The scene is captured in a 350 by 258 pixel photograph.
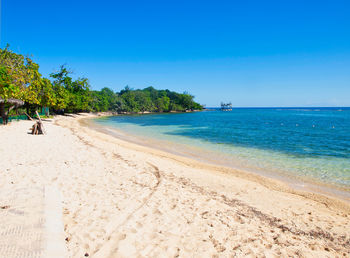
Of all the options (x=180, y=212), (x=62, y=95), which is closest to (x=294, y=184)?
(x=180, y=212)

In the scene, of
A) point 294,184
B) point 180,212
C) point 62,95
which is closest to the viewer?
point 180,212

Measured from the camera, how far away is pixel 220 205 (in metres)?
6.32

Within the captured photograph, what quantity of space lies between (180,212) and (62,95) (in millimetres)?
47936

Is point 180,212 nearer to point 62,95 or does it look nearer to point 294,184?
point 294,184

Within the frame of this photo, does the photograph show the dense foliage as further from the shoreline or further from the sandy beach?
the shoreline

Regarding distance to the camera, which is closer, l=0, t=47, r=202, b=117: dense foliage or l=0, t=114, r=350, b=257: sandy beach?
l=0, t=114, r=350, b=257: sandy beach

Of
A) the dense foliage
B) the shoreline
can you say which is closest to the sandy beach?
the shoreline

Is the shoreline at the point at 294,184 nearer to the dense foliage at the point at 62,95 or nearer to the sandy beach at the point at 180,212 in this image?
the sandy beach at the point at 180,212

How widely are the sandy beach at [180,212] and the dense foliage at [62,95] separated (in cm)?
1243

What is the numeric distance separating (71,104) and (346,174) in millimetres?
61191

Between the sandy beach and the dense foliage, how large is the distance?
12.4m

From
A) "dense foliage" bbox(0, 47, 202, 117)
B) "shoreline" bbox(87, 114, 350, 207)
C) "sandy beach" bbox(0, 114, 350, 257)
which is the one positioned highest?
"dense foliage" bbox(0, 47, 202, 117)

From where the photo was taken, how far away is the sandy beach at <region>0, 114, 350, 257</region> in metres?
4.17

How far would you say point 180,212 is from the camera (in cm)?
564
